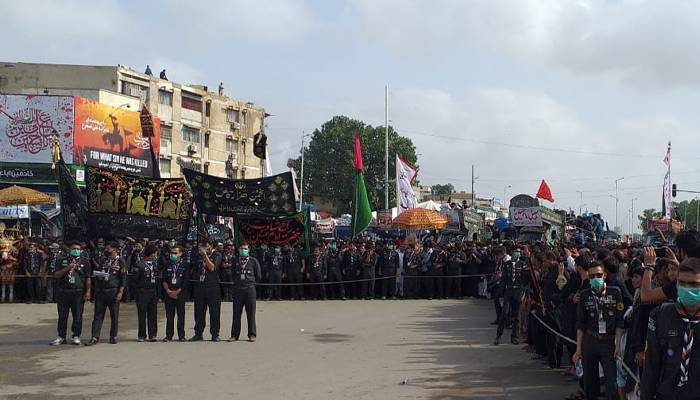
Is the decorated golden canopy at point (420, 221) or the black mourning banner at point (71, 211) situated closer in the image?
the black mourning banner at point (71, 211)

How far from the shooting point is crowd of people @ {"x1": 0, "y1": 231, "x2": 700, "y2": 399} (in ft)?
17.2

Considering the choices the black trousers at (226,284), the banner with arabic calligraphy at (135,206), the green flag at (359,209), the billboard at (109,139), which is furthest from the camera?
the billboard at (109,139)

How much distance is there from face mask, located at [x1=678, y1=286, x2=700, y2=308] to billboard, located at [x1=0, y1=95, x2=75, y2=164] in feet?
141

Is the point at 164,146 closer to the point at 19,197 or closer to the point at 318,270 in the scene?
the point at 19,197

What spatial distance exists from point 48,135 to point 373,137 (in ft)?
148

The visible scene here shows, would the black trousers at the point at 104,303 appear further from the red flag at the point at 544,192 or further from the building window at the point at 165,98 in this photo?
the building window at the point at 165,98

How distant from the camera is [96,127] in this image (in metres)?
48.1

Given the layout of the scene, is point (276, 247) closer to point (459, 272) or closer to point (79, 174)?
point (459, 272)

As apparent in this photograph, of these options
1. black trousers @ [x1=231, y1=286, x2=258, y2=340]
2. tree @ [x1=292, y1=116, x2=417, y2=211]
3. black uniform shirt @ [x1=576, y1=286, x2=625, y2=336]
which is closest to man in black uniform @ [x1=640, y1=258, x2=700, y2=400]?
black uniform shirt @ [x1=576, y1=286, x2=625, y2=336]

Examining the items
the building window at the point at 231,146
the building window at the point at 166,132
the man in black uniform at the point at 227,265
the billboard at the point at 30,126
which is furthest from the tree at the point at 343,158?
the man in black uniform at the point at 227,265

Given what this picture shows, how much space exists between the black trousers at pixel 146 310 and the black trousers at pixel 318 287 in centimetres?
951

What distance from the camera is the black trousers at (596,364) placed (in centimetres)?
778

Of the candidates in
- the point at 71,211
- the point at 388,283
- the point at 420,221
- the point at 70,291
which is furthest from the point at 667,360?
the point at 420,221

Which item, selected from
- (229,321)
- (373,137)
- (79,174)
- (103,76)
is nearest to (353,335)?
(229,321)
